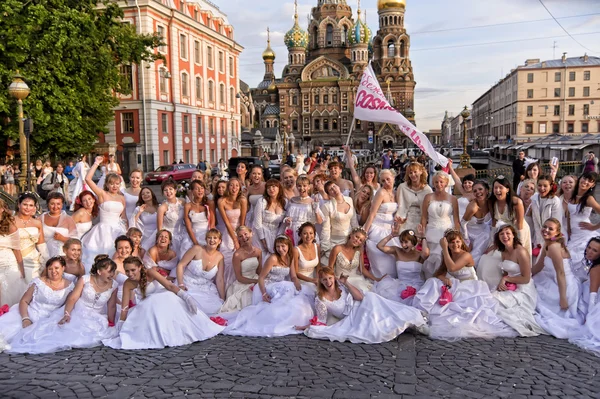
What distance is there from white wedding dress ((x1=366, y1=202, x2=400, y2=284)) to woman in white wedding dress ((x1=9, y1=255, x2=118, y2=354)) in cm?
371

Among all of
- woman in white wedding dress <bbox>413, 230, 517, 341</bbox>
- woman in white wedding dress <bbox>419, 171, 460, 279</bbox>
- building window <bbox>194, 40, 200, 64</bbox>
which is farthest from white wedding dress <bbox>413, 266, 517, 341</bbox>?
building window <bbox>194, 40, 200, 64</bbox>

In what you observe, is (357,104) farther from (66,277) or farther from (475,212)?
(66,277)

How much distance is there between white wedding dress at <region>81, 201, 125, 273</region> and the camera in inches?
340

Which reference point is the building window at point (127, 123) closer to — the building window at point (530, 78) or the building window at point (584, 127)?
the building window at point (530, 78)

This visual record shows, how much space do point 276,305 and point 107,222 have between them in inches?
144

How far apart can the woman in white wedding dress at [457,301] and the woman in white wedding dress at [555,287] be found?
0.61 meters

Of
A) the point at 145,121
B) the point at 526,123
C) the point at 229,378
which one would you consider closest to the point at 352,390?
the point at 229,378

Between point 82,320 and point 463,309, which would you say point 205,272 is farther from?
point 463,309

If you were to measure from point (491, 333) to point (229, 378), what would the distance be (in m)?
3.23

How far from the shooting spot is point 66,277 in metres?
6.98

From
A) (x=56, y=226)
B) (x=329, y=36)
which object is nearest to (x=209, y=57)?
(x=56, y=226)

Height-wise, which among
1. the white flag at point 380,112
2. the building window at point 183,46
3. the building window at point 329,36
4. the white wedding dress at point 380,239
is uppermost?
the building window at point 329,36

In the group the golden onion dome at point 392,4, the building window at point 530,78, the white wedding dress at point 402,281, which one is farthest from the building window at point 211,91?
the golden onion dome at point 392,4

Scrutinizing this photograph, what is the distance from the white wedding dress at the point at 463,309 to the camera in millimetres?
6492
